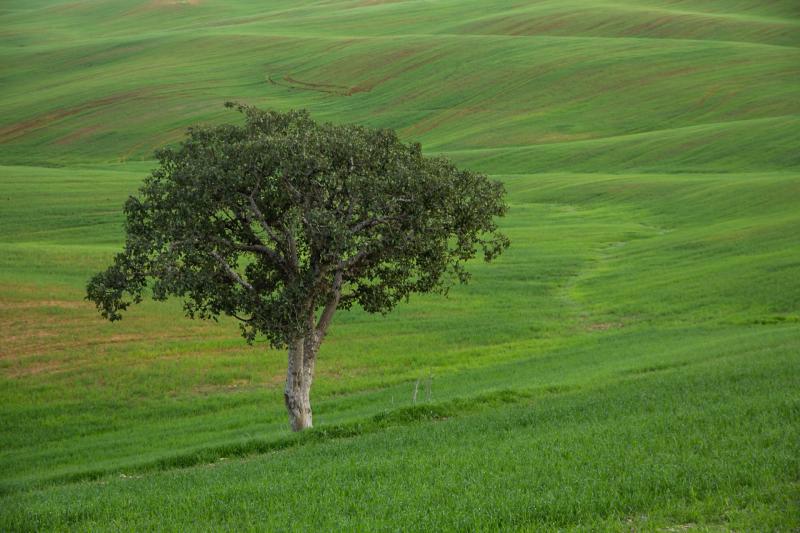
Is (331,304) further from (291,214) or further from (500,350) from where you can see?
(500,350)

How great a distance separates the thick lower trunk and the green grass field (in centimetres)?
170

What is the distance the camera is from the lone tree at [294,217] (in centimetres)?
2134

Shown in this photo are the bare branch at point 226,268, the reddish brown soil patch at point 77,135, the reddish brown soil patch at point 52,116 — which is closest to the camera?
the bare branch at point 226,268

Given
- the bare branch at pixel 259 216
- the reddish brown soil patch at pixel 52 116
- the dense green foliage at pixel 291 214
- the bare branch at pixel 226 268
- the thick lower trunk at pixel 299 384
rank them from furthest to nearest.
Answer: the reddish brown soil patch at pixel 52 116
the thick lower trunk at pixel 299 384
the bare branch at pixel 226 268
the bare branch at pixel 259 216
the dense green foliage at pixel 291 214

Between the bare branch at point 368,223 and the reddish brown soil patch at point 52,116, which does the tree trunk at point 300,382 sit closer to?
the bare branch at point 368,223

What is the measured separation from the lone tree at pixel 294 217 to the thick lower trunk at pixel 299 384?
3cm

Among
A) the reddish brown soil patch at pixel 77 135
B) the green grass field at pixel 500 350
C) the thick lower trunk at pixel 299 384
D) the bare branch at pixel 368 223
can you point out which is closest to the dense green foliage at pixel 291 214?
the bare branch at pixel 368 223

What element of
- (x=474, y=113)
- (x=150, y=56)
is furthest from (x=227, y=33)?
(x=474, y=113)

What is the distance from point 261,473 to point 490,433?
16.1ft

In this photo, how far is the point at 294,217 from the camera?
21.3 metres

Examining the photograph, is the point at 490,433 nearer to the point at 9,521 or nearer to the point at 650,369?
the point at 9,521

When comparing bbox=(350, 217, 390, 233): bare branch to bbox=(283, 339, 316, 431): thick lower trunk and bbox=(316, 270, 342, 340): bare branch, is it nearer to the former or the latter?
bbox=(316, 270, 342, 340): bare branch

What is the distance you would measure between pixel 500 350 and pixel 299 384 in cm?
1511

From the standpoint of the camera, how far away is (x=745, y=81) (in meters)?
109
